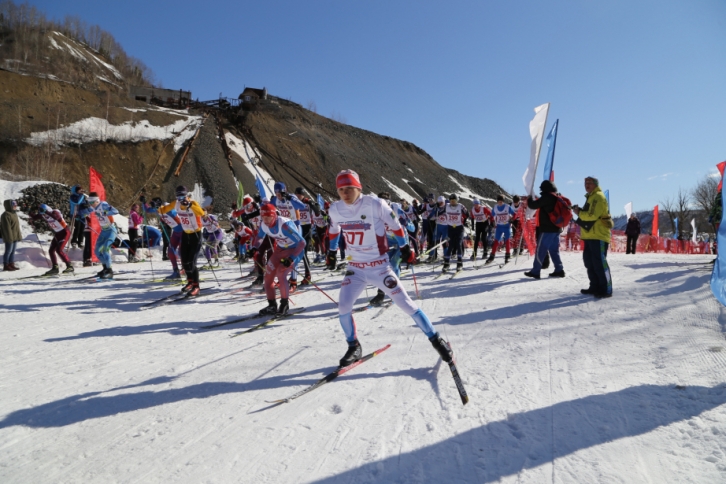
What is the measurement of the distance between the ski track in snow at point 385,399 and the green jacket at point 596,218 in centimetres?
116

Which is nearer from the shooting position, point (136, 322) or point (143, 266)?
point (136, 322)

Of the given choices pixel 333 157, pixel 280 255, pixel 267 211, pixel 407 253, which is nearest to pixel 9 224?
pixel 267 211

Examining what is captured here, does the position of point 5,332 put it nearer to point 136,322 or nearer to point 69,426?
point 136,322

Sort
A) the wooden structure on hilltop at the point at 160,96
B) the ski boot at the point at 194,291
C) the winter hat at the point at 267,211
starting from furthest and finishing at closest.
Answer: the wooden structure on hilltop at the point at 160,96
the ski boot at the point at 194,291
the winter hat at the point at 267,211

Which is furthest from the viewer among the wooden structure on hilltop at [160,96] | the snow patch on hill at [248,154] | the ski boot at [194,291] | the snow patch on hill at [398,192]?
the snow patch on hill at [398,192]

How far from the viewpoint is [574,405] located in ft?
9.99

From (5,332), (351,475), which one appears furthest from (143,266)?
(351,475)

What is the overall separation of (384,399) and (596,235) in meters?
5.04

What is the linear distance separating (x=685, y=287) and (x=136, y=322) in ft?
31.4

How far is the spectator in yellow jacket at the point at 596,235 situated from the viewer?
20.6 feet

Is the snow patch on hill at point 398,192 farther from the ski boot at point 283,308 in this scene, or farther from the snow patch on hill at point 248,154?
the ski boot at point 283,308

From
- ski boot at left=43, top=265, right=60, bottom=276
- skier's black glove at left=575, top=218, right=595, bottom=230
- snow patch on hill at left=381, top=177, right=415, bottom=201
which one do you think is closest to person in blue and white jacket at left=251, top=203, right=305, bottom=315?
skier's black glove at left=575, top=218, right=595, bottom=230

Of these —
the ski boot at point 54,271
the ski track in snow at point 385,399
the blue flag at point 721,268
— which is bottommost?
the ski track in snow at point 385,399

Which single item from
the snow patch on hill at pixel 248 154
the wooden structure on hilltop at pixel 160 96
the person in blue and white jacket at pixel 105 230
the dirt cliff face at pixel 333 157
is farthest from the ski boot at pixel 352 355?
the wooden structure on hilltop at pixel 160 96
